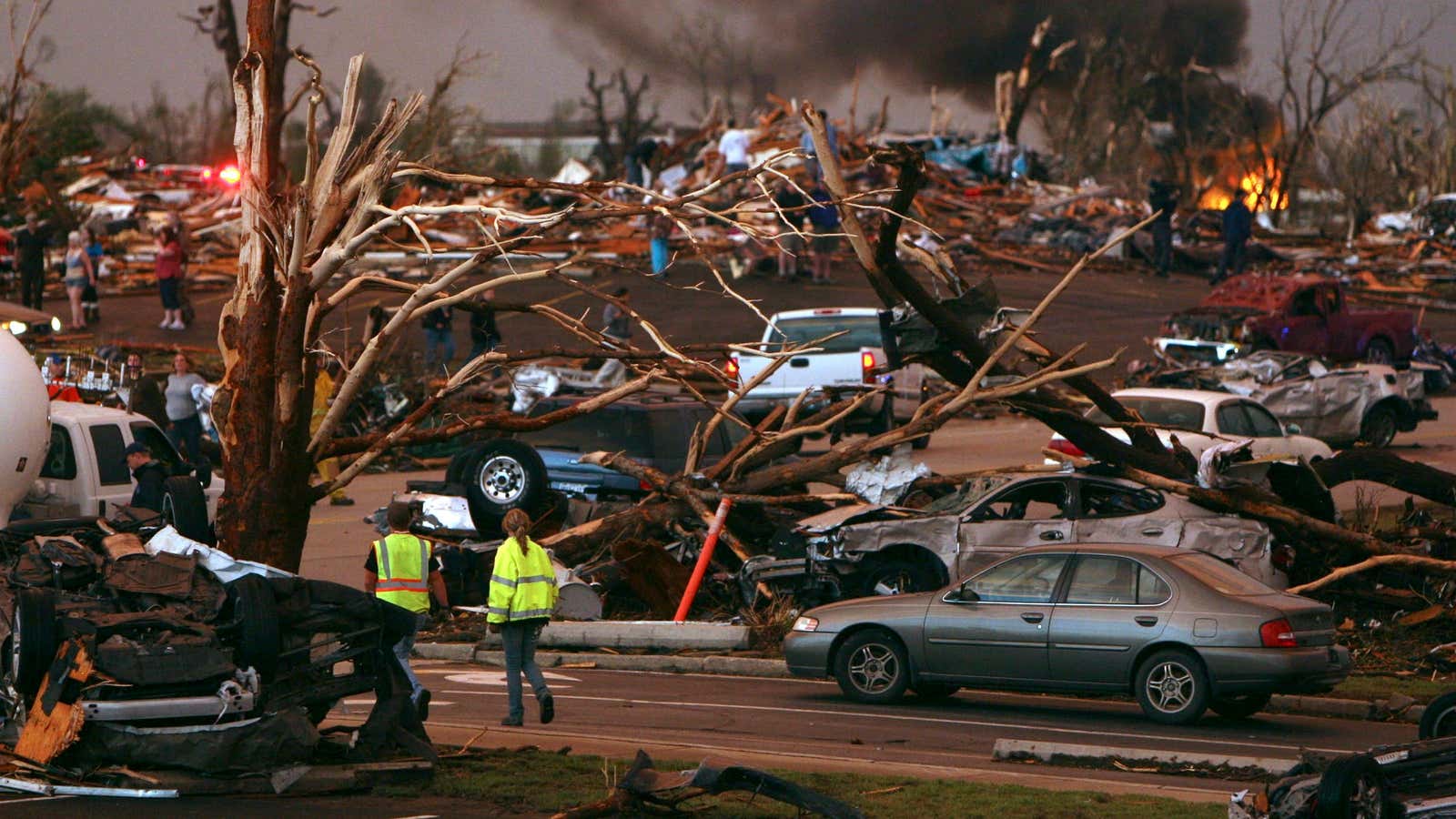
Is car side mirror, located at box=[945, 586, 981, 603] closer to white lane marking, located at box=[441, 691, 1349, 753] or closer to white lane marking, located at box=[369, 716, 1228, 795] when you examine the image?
white lane marking, located at box=[441, 691, 1349, 753]

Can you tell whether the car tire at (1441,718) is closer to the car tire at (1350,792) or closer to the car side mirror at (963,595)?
the car tire at (1350,792)

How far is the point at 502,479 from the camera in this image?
60.7ft

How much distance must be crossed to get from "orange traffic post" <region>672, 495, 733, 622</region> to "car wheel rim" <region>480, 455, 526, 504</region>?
7.77 ft

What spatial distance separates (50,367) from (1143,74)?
199 ft

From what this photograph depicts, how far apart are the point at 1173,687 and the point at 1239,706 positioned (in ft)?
2.98

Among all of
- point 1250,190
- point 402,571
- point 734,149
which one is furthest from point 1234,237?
point 402,571

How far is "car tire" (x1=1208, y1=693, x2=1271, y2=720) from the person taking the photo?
520 inches

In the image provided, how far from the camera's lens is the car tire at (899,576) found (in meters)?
16.3

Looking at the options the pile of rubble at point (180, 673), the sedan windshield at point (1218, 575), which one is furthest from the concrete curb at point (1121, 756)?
the pile of rubble at point (180, 673)

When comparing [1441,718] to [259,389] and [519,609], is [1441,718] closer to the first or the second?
[519,609]

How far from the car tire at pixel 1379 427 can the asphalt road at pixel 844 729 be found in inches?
543

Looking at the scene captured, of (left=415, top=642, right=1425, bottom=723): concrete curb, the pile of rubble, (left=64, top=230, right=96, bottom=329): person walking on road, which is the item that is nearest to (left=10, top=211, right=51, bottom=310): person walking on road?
(left=64, top=230, right=96, bottom=329): person walking on road

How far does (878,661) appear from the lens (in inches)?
542

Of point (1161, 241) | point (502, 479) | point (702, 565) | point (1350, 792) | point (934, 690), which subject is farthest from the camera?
point (1161, 241)
